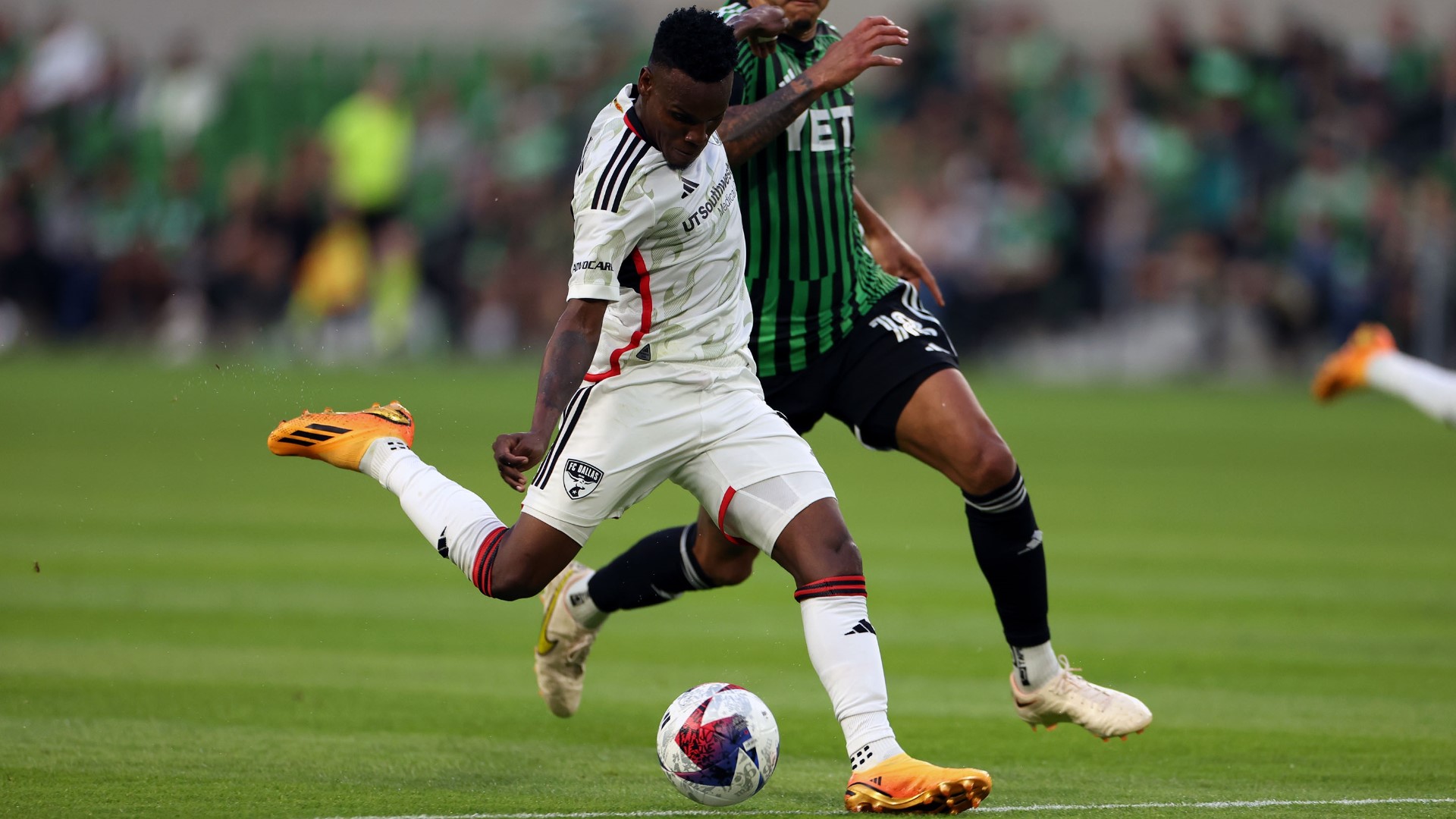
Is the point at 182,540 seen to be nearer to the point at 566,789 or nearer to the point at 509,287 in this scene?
the point at 566,789

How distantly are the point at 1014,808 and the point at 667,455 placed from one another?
1500 millimetres

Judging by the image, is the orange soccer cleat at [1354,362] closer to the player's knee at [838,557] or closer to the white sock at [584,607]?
the white sock at [584,607]

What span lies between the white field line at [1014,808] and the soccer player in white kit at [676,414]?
18cm

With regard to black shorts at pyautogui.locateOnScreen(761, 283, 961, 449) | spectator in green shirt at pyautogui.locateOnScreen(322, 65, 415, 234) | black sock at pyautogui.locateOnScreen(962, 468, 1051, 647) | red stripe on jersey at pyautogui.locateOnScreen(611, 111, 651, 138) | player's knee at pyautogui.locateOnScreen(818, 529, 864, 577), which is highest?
red stripe on jersey at pyautogui.locateOnScreen(611, 111, 651, 138)

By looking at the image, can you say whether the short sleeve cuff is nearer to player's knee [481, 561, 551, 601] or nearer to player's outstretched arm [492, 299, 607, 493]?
player's outstretched arm [492, 299, 607, 493]

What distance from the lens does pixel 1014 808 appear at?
5.73 metres

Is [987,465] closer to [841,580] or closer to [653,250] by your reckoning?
[841,580]

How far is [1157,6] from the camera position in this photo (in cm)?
2606

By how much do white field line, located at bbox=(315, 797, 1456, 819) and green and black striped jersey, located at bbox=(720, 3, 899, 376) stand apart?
1.89m

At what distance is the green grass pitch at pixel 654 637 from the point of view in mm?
6250

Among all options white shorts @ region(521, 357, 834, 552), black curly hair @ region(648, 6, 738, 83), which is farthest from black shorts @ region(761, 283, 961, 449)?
black curly hair @ region(648, 6, 738, 83)

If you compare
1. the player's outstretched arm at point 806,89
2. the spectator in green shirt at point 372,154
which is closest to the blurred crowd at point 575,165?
the spectator in green shirt at point 372,154

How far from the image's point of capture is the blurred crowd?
2167cm

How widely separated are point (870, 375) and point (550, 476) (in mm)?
1392
